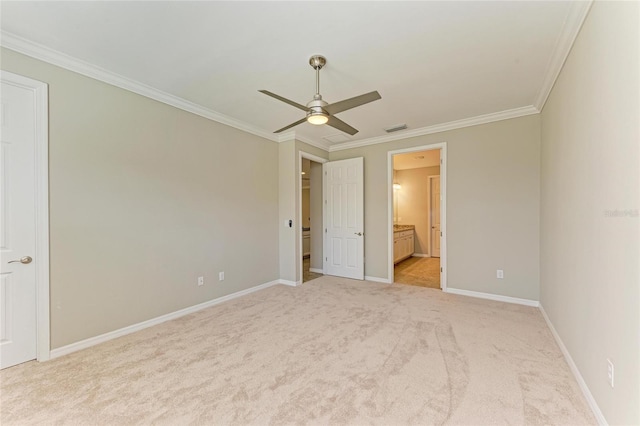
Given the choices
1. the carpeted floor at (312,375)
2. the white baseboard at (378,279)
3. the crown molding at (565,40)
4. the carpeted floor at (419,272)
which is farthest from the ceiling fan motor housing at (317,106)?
the carpeted floor at (419,272)

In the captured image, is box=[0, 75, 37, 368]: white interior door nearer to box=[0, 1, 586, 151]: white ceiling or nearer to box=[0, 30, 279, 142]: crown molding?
box=[0, 30, 279, 142]: crown molding

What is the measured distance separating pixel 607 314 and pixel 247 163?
4.15 m

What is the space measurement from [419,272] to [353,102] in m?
4.43

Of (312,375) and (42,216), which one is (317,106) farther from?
(42,216)

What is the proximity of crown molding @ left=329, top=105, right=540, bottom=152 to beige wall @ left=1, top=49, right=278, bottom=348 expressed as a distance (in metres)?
2.17

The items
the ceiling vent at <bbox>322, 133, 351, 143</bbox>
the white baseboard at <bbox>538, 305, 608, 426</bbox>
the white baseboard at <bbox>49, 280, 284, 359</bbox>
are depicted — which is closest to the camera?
the white baseboard at <bbox>538, 305, 608, 426</bbox>

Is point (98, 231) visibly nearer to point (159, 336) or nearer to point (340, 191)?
point (159, 336)

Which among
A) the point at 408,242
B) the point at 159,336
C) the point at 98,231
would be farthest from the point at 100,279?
the point at 408,242

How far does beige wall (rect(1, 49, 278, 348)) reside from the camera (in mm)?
2463

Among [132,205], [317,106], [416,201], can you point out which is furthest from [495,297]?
[132,205]

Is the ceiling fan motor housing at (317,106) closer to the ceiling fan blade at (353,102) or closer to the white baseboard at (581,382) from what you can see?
the ceiling fan blade at (353,102)

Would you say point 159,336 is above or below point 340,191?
below

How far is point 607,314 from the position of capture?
1.55m

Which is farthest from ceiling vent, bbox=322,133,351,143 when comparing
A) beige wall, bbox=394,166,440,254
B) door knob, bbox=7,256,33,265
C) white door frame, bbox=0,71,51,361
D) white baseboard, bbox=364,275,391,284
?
door knob, bbox=7,256,33,265
